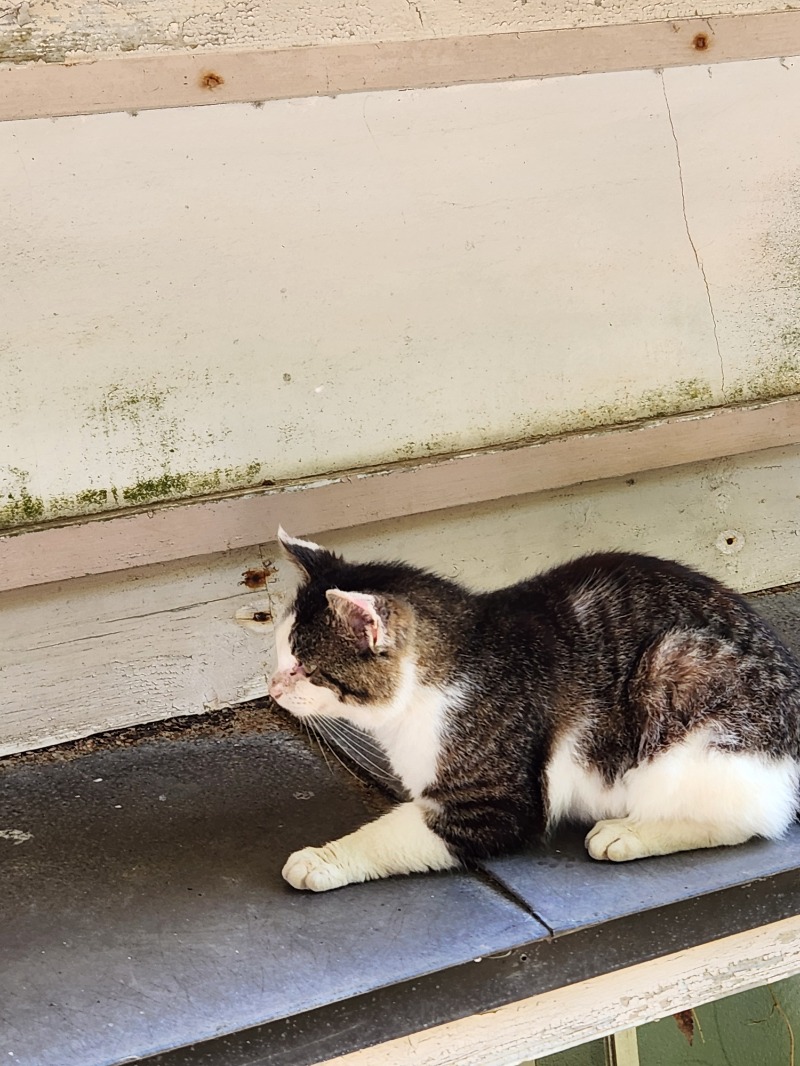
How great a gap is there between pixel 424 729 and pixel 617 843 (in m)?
0.42

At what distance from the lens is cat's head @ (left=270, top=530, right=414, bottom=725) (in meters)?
1.92

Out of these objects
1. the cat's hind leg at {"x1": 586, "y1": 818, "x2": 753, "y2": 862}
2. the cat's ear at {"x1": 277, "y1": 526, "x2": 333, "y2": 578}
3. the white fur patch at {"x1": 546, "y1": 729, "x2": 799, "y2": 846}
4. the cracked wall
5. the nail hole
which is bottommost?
the cat's hind leg at {"x1": 586, "y1": 818, "x2": 753, "y2": 862}

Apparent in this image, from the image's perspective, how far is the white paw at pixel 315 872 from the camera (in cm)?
198

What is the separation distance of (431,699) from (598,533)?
123cm

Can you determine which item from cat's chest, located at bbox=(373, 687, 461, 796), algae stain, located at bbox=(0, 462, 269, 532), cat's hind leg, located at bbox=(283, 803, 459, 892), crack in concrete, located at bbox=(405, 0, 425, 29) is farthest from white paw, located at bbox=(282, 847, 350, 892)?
crack in concrete, located at bbox=(405, 0, 425, 29)

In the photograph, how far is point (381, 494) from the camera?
2705mm

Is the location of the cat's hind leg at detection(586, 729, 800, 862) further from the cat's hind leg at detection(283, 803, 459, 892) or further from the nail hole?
the nail hole

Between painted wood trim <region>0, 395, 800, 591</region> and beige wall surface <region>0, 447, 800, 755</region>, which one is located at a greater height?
painted wood trim <region>0, 395, 800, 591</region>

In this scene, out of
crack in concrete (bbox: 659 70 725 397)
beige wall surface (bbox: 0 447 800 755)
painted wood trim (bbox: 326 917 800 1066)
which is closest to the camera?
painted wood trim (bbox: 326 917 800 1066)

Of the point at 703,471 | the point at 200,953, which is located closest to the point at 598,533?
the point at 703,471

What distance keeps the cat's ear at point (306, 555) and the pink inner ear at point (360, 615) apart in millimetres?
159

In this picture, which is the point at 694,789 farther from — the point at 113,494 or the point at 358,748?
the point at 113,494

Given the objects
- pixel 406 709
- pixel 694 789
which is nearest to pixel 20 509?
pixel 406 709

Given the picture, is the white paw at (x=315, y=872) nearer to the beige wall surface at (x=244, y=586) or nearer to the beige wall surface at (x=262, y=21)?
the beige wall surface at (x=244, y=586)
